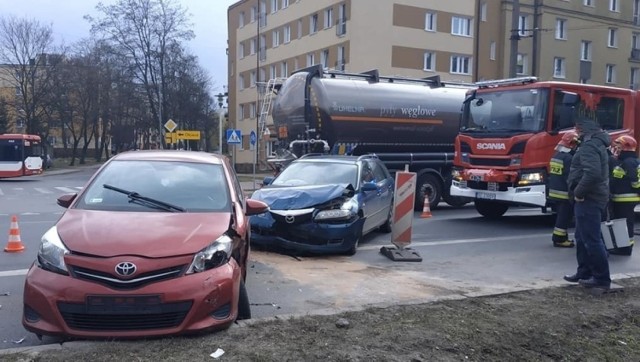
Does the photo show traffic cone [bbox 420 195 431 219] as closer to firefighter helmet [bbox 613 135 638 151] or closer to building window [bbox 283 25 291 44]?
firefighter helmet [bbox 613 135 638 151]

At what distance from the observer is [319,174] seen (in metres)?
10.4

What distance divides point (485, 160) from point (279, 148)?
591cm

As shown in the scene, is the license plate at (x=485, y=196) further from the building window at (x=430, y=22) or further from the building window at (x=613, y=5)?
the building window at (x=613, y=5)

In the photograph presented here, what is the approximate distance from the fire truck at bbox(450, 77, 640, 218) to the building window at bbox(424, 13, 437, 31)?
30549mm

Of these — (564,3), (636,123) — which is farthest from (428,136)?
(564,3)

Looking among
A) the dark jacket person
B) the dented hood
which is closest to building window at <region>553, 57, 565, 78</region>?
the dented hood

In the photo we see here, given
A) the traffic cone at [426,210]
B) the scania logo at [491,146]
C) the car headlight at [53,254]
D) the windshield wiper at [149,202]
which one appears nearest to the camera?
the car headlight at [53,254]

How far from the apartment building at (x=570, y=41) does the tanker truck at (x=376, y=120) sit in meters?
28.2

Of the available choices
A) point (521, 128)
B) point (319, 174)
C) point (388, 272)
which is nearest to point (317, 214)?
point (388, 272)

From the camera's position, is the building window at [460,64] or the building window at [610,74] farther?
the building window at [610,74]

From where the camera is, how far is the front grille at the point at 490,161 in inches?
486

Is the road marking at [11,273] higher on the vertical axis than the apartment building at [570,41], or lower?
lower

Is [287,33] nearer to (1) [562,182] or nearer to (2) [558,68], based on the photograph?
(2) [558,68]

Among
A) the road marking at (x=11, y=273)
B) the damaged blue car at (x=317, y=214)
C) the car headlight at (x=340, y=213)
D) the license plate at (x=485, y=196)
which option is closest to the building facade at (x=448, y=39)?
the license plate at (x=485, y=196)
